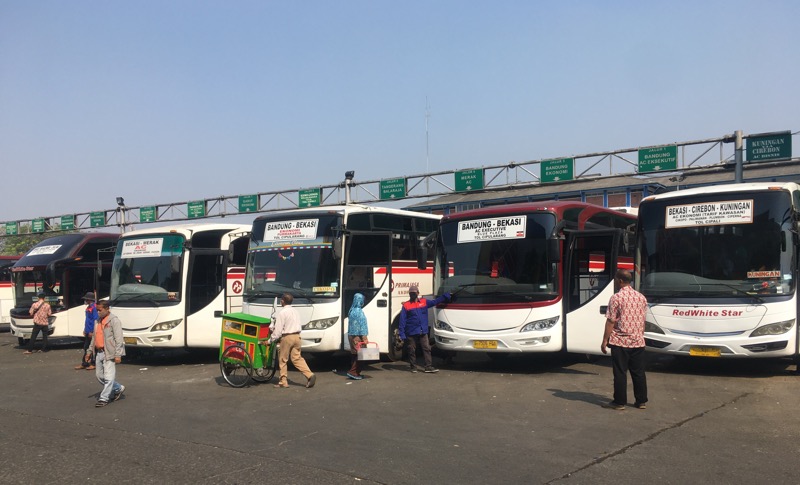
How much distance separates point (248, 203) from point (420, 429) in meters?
31.5

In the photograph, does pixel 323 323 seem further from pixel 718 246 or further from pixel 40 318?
pixel 40 318

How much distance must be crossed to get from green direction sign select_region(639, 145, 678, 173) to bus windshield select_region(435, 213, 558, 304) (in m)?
14.2

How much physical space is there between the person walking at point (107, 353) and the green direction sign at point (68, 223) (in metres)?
40.6

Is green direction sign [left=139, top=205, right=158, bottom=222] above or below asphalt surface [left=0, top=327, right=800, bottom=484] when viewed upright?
above

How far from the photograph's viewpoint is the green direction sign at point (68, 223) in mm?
47812

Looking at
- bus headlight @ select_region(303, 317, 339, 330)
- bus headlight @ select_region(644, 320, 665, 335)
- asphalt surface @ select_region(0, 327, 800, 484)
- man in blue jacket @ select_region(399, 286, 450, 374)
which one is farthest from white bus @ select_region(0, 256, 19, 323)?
bus headlight @ select_region(644, 320, 665, 335)

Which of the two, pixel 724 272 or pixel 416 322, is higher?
pixel 724 272

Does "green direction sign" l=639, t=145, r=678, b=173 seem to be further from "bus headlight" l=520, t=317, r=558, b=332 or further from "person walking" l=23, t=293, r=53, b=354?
"person walking" l=23, t=293, r=53, b=354

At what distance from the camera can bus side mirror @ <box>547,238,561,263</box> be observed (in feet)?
41.1

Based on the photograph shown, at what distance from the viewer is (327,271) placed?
13836 millimetres

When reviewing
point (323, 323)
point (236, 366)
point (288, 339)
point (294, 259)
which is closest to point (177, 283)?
point (294, 259)

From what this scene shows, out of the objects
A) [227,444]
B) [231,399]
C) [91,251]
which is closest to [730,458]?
[227,444]


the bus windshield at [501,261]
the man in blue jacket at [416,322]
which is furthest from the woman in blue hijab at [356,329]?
the bus windshield at [501,261]

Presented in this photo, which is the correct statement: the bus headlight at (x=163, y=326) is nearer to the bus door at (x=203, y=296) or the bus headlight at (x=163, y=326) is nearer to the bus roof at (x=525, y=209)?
the bus door at (x=203, y=296)
